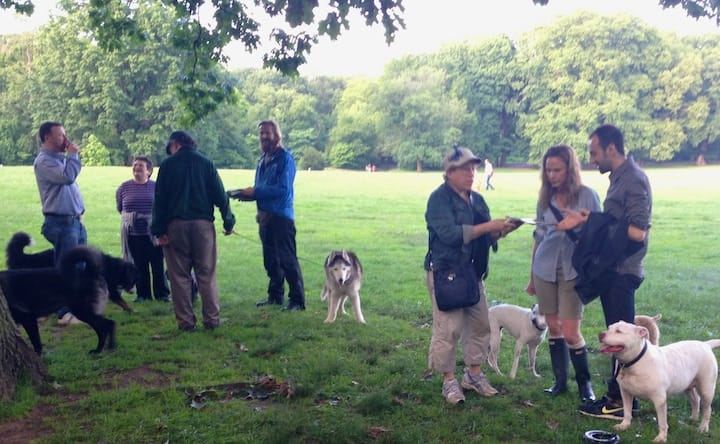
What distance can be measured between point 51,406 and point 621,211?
168 inches

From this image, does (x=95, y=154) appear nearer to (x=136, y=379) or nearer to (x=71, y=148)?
(x=71, y=148)

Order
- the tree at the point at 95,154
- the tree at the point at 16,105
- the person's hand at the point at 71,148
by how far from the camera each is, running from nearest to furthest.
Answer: the person's hand at the point at 71,148, the tree at the point at 95,154, the tree at the point at 16,105

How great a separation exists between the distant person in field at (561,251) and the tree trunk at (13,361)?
3.91 meters

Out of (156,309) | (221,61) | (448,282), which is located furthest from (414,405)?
(221,61)

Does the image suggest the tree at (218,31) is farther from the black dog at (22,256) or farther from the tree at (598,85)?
the tree at (598,85)

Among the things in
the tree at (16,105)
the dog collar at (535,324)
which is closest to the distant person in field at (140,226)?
the dog collar at (535,324)

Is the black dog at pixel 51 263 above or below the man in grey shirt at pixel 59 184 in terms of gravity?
below

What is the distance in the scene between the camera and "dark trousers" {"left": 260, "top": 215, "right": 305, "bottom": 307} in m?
7.60

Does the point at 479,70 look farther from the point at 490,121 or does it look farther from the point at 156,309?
the point at 156,309

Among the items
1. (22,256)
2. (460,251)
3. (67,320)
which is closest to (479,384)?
(460,251)

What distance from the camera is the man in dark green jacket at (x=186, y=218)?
651cm

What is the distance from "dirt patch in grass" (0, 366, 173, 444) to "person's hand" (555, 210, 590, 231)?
131 inches

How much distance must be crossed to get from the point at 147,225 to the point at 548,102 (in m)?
56.6

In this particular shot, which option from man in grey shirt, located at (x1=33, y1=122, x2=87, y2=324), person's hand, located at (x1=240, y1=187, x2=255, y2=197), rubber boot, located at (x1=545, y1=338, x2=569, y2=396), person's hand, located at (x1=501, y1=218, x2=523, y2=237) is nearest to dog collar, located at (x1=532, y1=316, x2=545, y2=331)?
rubber boot, located at (x1=545, y1=338, x2=569, y2=396)
